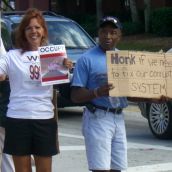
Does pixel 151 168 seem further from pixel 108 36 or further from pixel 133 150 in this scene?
pixel 108 36

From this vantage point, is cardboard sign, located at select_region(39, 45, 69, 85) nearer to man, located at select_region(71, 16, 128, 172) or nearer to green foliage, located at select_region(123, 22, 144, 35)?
man, located at select_region(71, 16, 128, 172)

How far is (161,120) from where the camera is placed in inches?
463

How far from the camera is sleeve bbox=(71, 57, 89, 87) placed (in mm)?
5770

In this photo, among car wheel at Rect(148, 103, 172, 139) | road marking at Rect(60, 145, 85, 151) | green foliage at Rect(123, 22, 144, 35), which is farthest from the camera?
green foliage at Rect(123, 22, 144, 35)

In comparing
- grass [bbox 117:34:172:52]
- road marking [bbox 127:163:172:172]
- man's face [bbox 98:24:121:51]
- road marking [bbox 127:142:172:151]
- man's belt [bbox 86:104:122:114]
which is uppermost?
man's face [bbox 98:24:121:51]

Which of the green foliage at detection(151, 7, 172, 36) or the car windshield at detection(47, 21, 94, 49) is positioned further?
the green foliage at detection(151, 7, 172, 36)

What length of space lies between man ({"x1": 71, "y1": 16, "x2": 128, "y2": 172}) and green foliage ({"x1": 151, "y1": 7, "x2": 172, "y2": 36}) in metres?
27.9

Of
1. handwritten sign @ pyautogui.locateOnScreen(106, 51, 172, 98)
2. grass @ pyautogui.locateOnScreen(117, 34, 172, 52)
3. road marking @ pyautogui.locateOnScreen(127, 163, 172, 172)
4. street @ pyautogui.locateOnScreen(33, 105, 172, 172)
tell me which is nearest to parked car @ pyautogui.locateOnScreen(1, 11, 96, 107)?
street @ pyautogui.locateOnScreen(33, 105, 172, 172)

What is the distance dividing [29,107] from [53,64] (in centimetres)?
43

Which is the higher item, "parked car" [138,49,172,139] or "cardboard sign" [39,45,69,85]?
"cardboard sign" [39,45,69,85]

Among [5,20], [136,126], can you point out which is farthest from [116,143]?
[5,20]

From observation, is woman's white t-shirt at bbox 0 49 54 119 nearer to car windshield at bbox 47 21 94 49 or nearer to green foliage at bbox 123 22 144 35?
car windshield at bbox 47 21 94 49

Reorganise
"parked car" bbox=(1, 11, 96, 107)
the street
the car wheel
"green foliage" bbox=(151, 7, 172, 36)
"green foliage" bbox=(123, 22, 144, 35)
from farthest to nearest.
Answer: "green foliage" bbox=(123, 22, 144, 35) → "green foliage" bbox=(151, 7, 172, 36) → "parked car" bbox=(1, 11, 96, 107) → the car wheel → the street

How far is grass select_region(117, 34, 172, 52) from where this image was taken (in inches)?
1211
